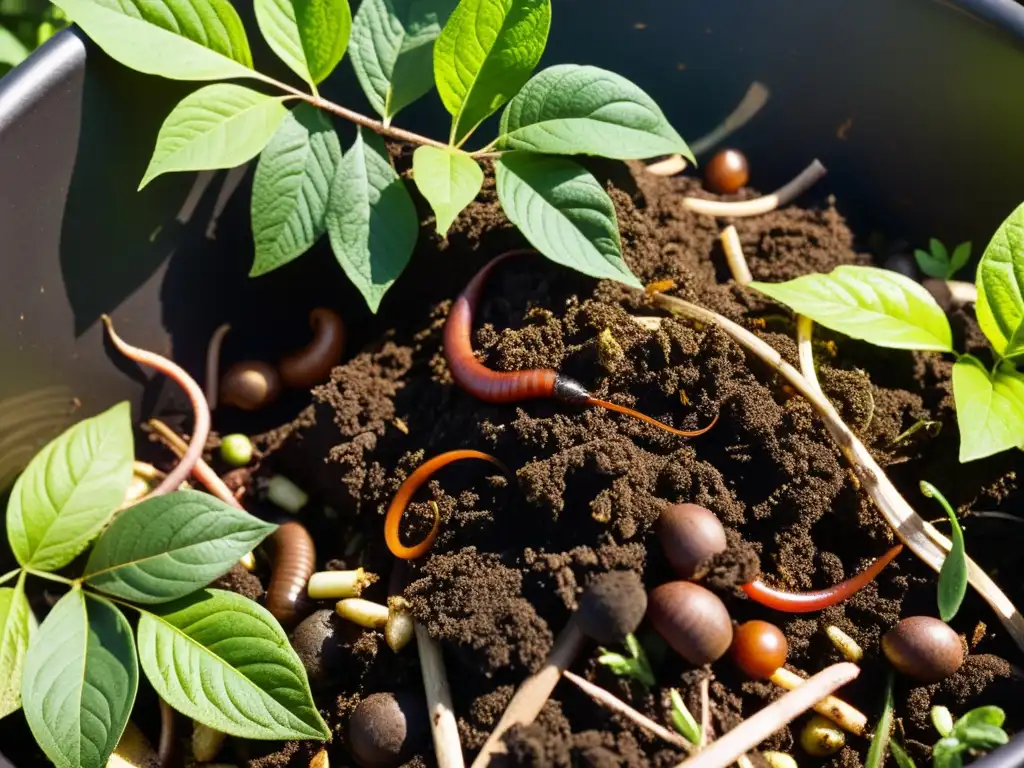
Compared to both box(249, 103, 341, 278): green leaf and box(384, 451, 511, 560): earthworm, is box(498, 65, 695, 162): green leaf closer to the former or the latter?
box(249, 103, 341, 278): green leaf

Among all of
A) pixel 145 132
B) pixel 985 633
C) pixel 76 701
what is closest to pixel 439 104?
pixel 145 132

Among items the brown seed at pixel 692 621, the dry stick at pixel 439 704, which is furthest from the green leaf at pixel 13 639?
the brown seed at pixel 692 621

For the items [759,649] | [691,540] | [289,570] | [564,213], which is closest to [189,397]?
[289,570]

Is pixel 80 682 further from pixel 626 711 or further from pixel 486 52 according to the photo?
pixel 486 52

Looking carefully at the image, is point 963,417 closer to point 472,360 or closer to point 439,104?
point 472,360

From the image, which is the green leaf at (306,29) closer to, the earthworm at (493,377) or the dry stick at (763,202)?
the earthworm at (493,377)

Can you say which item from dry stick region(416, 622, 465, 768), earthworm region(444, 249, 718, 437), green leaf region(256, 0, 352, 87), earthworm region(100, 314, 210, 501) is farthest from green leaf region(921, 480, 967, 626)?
earthworm region(100, 314, 210, 501)
